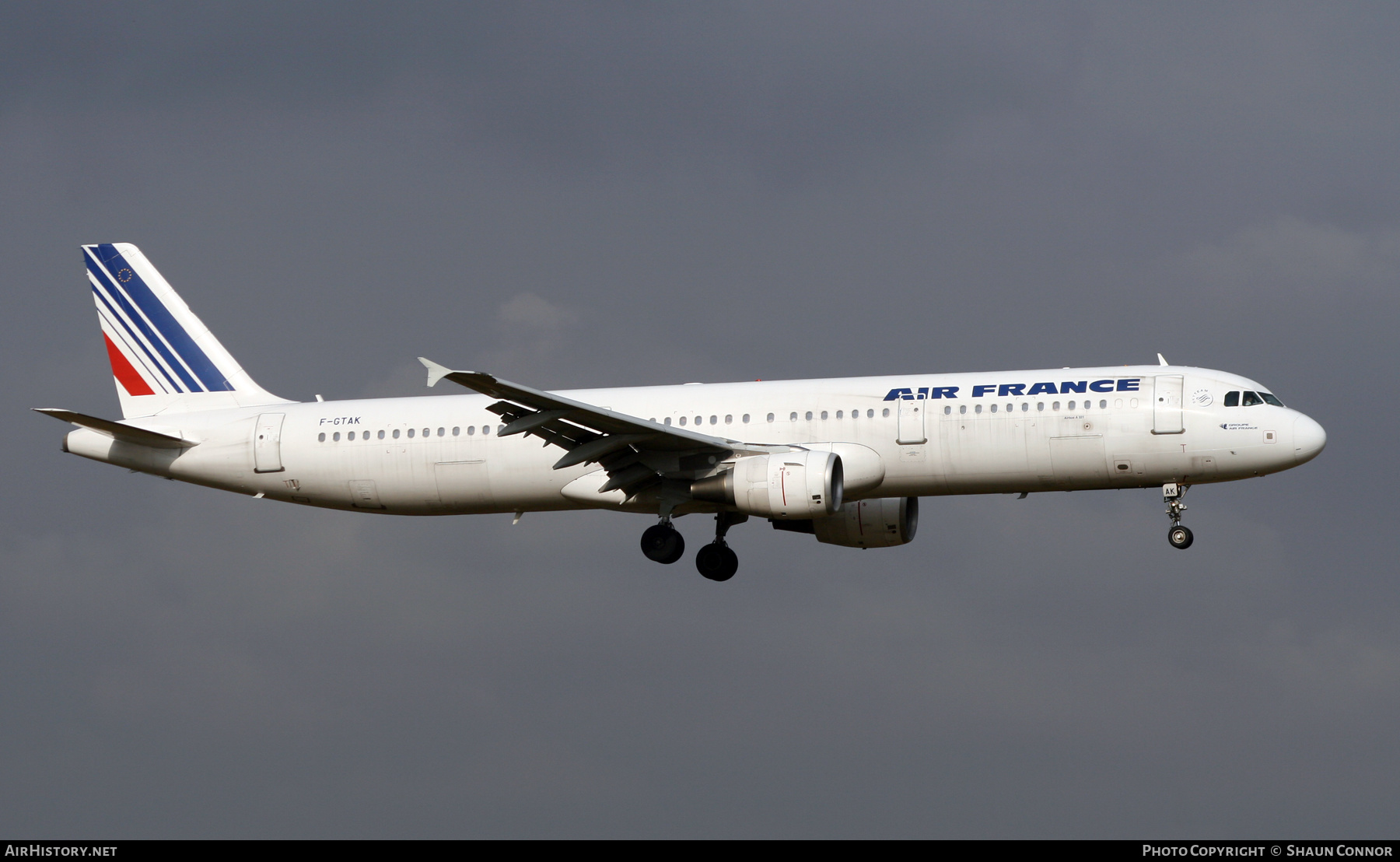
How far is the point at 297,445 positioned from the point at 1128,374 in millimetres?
20728

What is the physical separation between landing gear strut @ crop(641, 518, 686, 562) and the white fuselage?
0.88 meters

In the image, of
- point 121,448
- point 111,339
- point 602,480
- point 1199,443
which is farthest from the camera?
point 111,339

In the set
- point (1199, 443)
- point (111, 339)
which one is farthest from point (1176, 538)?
point (111, 339)

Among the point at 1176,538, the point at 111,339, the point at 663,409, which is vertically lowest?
the point at 1176,538

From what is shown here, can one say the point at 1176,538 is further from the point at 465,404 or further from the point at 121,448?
the point at 121,448

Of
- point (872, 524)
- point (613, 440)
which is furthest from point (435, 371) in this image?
point (872, 524)

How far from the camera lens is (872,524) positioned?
44719 mm

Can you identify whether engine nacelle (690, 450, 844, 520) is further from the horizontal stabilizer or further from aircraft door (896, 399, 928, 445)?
the horizontal stabilizer

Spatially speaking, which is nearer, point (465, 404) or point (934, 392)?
point (934, 392)

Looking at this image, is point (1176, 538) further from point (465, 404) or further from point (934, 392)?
point (465, 404)

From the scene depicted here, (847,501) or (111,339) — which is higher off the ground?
(111,339)

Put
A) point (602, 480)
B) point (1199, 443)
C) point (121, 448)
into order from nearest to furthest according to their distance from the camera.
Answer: point (1199, 443) < point (602, 480) < point (121, 448)

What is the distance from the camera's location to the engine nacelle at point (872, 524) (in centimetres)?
4459

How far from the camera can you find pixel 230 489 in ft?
147
